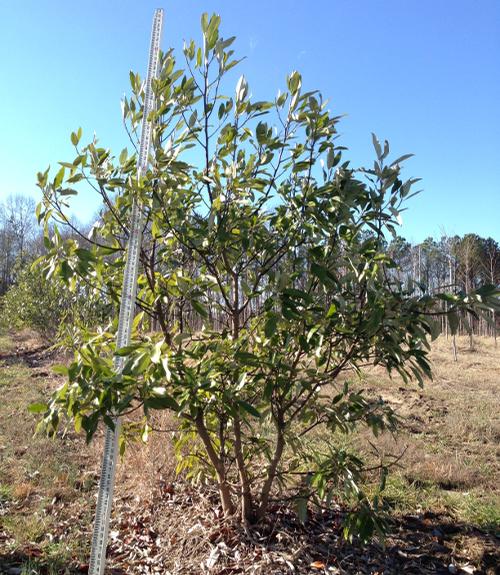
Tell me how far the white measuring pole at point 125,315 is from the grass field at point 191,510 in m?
0.65

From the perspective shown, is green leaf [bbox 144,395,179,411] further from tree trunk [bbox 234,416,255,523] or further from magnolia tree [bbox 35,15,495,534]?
tree trunk [bbox 234,416,255,523]

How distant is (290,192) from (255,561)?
6.11 ft

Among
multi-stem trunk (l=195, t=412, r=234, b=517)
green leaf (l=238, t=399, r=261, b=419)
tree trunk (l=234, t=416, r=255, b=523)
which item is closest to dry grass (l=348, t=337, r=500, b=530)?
tree trunk (l=234, t=416, r=255, b=523)

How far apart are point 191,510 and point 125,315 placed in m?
1.54

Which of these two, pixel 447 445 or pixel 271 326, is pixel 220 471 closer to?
pixel 271 326

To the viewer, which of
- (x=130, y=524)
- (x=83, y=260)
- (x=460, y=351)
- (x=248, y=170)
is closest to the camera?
(x=83, y=260)

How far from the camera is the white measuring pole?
1.99m

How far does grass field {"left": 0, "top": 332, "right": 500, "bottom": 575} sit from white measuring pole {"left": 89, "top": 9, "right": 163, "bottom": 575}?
25.6 inches

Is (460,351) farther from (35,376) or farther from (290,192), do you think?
(290,192)

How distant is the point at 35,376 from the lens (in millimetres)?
8883

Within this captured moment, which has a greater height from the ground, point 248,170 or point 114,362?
point 248,170

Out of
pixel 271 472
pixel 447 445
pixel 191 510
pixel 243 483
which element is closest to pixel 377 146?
pixel 271 472

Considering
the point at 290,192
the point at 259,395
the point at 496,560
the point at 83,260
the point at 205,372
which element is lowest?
the point at 496,560

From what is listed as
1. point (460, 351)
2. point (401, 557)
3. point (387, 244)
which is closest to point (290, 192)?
point (387, 244)
